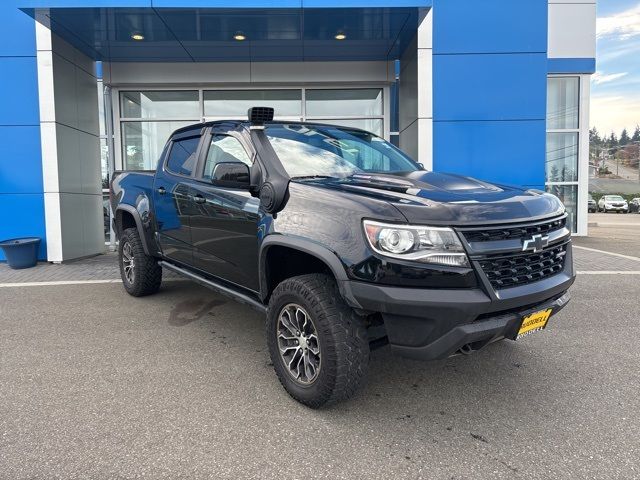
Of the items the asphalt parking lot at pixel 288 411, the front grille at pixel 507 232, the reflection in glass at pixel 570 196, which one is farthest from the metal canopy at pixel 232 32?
the reflection in glass at pixel 570 196

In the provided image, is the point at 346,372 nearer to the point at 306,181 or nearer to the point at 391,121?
the point at 306,181

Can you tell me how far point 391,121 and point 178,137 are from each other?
721cm

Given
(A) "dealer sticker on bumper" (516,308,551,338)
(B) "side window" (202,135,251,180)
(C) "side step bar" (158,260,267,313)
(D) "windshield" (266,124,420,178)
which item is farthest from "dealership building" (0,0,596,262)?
(A) "dealer sticker on bumper" (516,308,551,338)

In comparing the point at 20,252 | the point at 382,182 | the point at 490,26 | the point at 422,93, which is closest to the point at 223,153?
the point at 382,182

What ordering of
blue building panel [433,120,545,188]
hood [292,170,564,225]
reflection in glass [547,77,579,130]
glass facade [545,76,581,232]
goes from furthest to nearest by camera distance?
glass facade [545,76,581,232] → reflection in glass [547,77,579,130] → blue building panel [433,120,545,188] → hood [292,170,564,225]

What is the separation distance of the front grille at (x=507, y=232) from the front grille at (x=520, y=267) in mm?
103

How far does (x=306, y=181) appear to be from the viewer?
10.5 feet

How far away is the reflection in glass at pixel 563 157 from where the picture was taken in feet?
42.7

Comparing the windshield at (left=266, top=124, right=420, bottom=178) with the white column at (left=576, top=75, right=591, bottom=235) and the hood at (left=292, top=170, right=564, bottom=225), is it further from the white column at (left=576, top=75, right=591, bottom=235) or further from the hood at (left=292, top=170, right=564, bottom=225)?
the white column at (left=576, top=75, right=591, bottom=235)

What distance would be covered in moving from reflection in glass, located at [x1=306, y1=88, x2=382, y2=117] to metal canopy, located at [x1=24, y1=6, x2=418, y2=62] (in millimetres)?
889

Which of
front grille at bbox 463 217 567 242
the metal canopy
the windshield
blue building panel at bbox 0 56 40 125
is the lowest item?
front grille at bbox 463 217 567 242

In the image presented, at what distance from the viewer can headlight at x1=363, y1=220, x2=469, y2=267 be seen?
2508 mm

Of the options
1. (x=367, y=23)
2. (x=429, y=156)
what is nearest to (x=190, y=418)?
(x=429, y=156)

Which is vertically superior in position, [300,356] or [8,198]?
[8,198]
